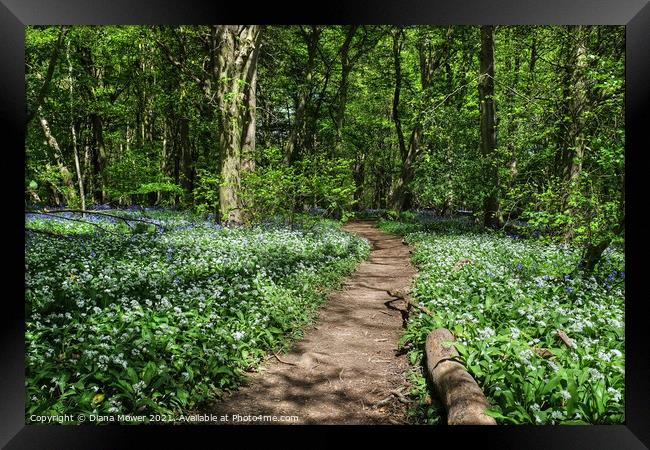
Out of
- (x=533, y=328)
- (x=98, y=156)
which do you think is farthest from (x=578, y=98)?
(x=98, y=156)

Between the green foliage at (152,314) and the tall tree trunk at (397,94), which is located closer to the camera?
the green foliage at (152,314)

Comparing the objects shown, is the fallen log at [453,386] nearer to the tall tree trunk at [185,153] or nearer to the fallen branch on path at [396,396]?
the fallen branch on path at [396,396]

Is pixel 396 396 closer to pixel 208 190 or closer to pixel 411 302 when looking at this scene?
pixel 411 302

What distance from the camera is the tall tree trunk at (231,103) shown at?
10.3 meters

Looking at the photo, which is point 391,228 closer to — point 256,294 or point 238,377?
point 256,294

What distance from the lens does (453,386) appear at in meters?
3.34

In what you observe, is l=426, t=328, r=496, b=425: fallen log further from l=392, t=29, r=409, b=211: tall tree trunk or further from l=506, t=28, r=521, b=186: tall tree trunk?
l=392, t=29, r=409, b=211: tall tree trunk

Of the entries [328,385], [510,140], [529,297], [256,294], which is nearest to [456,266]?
[529,297]

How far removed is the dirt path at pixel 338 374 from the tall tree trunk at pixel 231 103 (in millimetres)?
4739

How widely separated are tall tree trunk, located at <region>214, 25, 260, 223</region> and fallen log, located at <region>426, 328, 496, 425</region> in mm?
7415
